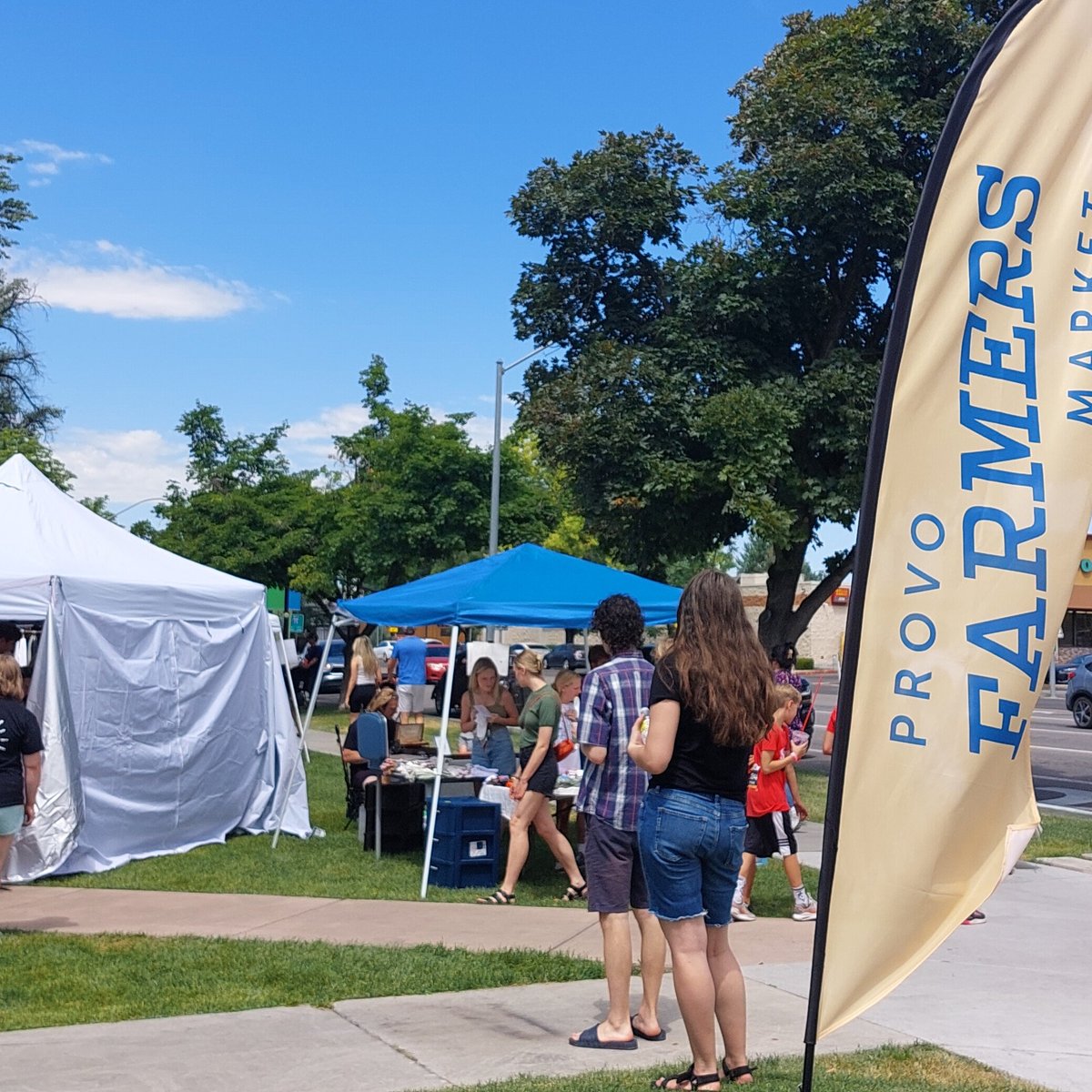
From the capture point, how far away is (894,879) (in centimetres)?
367

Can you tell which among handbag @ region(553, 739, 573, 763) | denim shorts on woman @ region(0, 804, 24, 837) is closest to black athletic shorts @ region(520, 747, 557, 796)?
handbag @ region(553, 739, 573, 763)

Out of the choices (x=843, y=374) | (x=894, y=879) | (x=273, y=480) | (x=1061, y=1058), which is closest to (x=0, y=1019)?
(x=894, y=879)

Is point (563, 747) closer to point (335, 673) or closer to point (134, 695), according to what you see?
point (134, 695)

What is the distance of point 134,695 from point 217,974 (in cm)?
495

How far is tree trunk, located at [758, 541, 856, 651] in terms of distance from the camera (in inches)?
732

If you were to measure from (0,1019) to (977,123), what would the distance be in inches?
213

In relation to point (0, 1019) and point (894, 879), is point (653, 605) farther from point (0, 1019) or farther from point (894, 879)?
point (894, 879)

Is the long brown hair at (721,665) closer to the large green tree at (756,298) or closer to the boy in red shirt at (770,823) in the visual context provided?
Answer: the boy in red shirt at (770,823)

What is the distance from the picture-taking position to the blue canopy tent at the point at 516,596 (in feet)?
33.4

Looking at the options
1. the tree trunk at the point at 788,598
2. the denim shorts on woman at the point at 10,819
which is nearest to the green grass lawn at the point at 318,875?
the denim shorts on woman at the point at 10,819

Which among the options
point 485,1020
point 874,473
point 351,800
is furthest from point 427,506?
point 874,473

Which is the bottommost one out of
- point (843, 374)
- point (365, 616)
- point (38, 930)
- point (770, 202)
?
point (38, 930)

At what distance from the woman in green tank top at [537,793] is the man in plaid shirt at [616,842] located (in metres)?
3.12

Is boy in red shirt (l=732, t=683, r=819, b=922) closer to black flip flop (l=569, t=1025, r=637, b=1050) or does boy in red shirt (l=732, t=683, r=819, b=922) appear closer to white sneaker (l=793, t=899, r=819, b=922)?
white sneaker (l=793, t=899, r=819, b=922)
